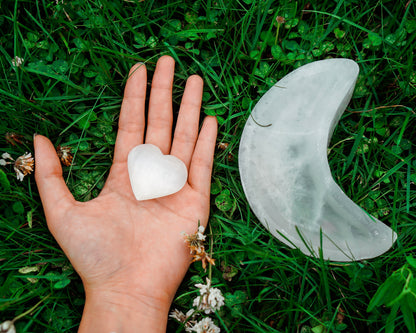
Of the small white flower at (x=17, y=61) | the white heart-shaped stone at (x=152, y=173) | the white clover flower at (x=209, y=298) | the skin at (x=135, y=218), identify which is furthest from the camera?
the small white flower at (x=17, y=61)

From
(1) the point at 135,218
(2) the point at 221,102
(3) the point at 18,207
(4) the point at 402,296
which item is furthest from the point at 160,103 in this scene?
(4) the point at 402,296

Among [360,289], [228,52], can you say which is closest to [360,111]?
[228,52]

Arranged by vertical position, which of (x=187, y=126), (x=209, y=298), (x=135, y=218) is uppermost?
(x=187, y=126)

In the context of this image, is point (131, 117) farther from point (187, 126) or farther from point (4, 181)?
point (4, 181)

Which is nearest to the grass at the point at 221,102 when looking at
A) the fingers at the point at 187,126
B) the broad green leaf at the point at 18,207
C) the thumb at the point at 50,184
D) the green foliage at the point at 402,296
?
the broad green leaf at the point at 18,207

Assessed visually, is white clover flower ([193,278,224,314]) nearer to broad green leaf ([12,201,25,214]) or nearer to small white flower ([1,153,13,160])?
broad green leaf ([12,201,25,214])

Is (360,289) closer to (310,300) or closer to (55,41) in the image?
(310,300)

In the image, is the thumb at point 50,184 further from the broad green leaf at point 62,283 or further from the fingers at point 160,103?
the fingers at point 160,103

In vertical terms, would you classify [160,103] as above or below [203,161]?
above
